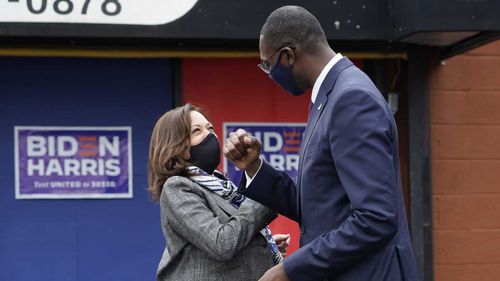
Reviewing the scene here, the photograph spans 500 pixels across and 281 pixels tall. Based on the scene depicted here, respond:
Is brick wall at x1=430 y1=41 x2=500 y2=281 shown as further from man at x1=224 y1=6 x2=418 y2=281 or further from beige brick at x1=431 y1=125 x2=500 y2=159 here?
man at x1=224 y1=6 x2=418 y2=281

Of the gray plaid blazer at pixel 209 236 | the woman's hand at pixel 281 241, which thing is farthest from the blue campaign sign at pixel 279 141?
the gray plaid blazer at pixel 209 236

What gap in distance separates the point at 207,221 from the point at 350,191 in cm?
89

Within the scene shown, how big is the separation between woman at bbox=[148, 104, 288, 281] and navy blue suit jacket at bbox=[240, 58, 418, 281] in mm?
492

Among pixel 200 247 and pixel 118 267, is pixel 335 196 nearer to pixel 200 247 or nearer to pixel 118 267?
pixel 200 247

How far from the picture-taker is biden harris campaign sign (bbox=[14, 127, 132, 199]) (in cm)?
656

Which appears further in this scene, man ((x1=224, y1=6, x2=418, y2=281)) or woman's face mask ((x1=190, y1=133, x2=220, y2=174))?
woman's face mask ((x1=190, y1=133, x2=220, y2=174))

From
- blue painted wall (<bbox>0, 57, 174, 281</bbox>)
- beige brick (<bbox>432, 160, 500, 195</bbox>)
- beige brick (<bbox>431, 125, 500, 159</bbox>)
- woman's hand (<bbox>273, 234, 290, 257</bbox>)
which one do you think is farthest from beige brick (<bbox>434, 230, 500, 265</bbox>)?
woman's hand (<bbox>273, 234, 290, 257</bbox>)

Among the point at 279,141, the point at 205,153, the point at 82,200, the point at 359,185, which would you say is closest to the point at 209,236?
the point at 205,153

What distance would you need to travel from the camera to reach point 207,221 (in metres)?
3.48

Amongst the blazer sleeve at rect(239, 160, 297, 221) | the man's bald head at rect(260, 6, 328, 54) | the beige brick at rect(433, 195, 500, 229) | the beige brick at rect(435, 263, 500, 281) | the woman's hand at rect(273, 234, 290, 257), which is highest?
the man's bald head at rect(260, 6, 328, 54)

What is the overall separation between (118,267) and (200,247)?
331 centimetres

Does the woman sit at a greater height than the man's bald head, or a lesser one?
lesser

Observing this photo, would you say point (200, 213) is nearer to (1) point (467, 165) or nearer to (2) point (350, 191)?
(2) point (350, 191)

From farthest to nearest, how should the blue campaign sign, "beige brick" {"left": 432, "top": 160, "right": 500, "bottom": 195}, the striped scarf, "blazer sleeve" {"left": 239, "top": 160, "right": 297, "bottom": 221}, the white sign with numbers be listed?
"beige brick" {"left": 432, "top": 160, "right": 500, "bottom": 195}, the blue campaign sign, the white sign with numbers, the striped scarf, "blazer sleeve" {"left": 239, "top": 160, "right": 297, "bottom": 221}
